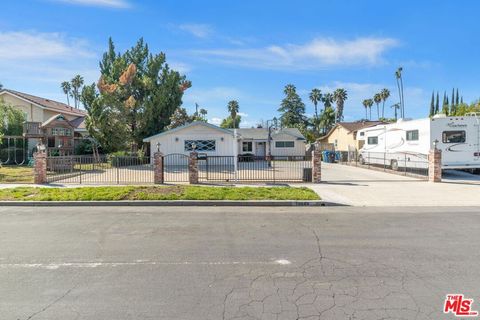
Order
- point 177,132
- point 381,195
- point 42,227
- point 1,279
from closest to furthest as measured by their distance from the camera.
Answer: point 1,279 → point 42,227 → point 381,195 → point 177,132

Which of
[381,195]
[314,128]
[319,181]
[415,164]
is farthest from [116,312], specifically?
[314,128]

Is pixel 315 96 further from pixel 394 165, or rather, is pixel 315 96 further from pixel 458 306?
pixel 458 306

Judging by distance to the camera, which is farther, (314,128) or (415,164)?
(314,128)

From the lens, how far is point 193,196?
35.4ft

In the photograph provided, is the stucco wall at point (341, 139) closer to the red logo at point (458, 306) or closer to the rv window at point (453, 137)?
the rv window at point (453, 137)

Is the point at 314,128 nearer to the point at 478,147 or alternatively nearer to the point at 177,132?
the point at 177,132

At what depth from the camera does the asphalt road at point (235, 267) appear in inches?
142

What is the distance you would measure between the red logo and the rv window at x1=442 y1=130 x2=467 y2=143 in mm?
16473

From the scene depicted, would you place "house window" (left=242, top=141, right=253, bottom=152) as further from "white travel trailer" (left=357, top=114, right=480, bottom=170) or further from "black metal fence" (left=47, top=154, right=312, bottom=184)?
"white travel trailer" (left=357, top=114, right=480, bottom=170)

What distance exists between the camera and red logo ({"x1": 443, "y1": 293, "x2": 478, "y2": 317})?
11.4 feet

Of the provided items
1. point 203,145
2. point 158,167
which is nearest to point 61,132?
point 203,145

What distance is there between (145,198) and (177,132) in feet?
57.3

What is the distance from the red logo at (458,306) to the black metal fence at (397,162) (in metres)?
14.9

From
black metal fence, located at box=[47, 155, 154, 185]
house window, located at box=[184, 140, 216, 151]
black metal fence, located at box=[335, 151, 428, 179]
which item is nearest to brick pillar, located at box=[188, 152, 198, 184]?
black metal fence, located at box=[47, 155, 154, 185]
